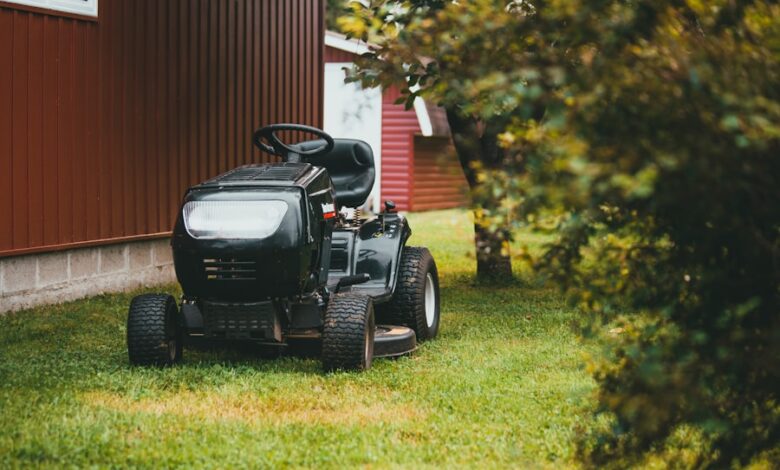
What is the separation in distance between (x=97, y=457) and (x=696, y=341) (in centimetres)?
257

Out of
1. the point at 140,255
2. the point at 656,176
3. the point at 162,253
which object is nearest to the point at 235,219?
the point at 656,176

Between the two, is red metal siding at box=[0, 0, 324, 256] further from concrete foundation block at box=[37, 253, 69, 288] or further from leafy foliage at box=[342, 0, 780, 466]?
leafy foliage at box=[342, 0, 780, 466]

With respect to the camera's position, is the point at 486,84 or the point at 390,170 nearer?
the point at 486,84

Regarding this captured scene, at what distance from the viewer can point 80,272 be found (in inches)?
396

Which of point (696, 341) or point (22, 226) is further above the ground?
point (696, 341)

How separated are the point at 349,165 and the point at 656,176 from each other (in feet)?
18.1

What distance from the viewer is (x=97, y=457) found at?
465cm

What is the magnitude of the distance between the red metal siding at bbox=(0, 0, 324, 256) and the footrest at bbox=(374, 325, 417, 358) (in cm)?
345

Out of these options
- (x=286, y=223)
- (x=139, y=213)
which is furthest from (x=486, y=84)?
(x=139, y=213)

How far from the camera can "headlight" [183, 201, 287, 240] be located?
644cm

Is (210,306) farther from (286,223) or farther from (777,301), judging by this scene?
(777,301)

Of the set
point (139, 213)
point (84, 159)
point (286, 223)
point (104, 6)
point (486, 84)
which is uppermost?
point (486, 84)

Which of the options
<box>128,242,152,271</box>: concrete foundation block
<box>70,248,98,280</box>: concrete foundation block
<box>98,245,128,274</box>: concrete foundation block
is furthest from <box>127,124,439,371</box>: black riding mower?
<box>128,242,152,271</box>: concrete foundation block

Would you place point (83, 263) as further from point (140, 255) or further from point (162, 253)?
point (162, 253)
